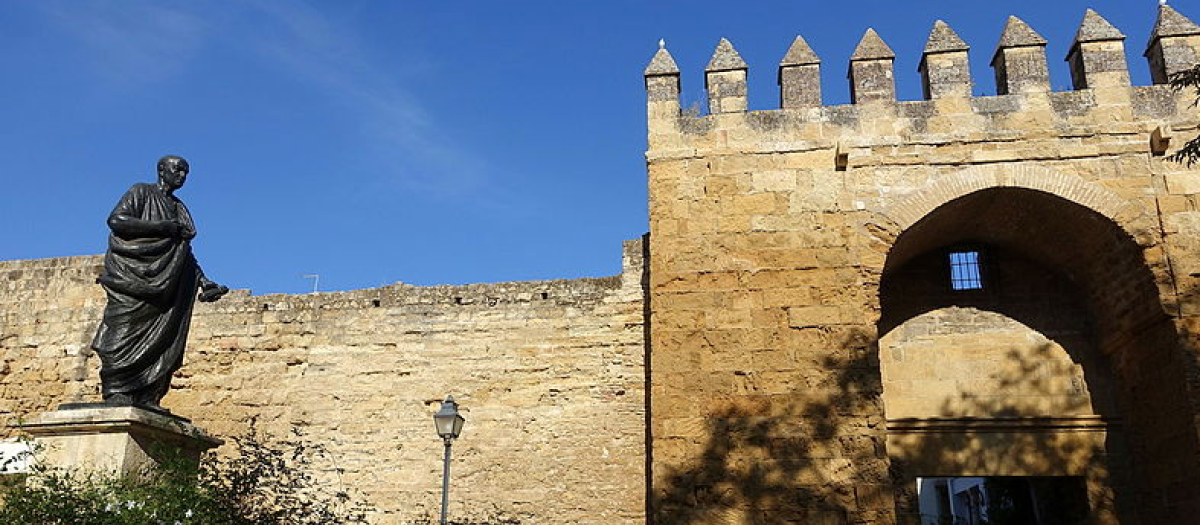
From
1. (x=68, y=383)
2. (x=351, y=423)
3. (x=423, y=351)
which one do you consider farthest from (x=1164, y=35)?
(x=68, y=383)

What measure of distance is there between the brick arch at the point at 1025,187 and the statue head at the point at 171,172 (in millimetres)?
5129

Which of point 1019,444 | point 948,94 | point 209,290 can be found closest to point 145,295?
point 209,290

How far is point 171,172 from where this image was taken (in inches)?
218

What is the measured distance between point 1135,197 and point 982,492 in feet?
39.5

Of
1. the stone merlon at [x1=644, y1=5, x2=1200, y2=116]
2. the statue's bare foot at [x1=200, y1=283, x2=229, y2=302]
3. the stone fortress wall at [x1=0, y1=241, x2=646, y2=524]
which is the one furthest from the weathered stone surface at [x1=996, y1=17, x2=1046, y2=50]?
the statue's bare foot at [x1=200, y1=283, x2=229, y2=302]

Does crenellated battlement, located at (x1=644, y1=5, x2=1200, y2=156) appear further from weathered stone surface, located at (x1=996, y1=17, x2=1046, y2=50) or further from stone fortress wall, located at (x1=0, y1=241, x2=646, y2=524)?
stone fortress wall, located at (x1=0, y1=241, x2=646, y2=524)

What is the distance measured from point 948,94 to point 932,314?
214 centimetres

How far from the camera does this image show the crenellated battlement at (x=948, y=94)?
25.6 ft

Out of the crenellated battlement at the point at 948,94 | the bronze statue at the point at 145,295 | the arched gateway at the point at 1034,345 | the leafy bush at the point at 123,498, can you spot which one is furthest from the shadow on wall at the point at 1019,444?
the bronze statue at the point at 145,295

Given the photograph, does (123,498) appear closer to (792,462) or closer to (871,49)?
(792,462)

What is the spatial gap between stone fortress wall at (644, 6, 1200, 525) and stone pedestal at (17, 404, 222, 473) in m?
3.61

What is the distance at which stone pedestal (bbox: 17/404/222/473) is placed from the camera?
473 cm

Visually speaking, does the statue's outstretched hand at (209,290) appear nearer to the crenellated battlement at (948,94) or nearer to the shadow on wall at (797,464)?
the shadow on wall at (797,464)

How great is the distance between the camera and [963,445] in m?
8.50
